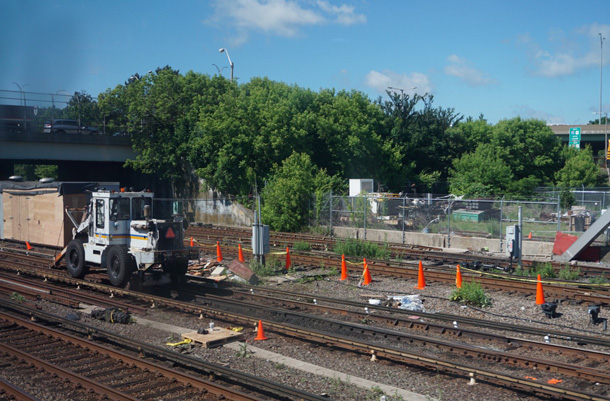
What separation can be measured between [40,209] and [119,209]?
1013 cm

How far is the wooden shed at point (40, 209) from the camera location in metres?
21.1

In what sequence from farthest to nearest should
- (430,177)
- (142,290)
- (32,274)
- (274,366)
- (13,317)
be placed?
(430,177)
(32,274)
(142,290)
(13,317)
(274,366)

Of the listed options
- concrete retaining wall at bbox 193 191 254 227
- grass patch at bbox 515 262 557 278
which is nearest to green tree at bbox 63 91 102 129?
concrete retaining wall at bbox 193 191 254 227

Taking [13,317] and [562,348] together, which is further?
[13,317]

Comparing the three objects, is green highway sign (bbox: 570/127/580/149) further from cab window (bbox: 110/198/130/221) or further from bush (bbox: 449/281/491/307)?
cab window (bbox: 110/198/130/221)

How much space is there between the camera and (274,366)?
9.23 m

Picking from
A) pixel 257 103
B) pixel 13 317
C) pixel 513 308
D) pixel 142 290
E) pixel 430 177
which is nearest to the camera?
A: pixel 13 317

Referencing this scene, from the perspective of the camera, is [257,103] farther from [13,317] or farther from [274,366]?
[274,366]

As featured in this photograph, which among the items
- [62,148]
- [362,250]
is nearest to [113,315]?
[362,250]

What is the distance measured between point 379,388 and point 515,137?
158 feet

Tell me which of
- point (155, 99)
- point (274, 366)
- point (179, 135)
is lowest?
point (274, 366)

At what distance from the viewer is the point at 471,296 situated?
1357 cm

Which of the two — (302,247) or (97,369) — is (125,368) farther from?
(302,247)

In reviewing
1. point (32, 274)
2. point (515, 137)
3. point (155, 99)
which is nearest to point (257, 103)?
point (155, 99)
